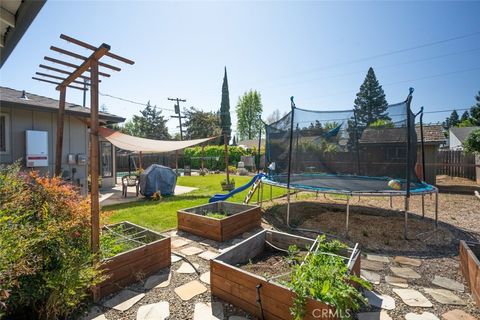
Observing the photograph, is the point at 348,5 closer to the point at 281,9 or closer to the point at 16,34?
the point at 281,9

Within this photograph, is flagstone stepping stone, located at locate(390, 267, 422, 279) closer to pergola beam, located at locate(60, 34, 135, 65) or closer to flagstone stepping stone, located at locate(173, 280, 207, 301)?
flagstone stepping stone, located at locate(173, 280, 207, 301)

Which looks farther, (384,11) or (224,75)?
(224,75)

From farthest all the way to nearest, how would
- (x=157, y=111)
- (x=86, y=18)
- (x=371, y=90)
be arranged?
(x=157, y=111) < (x=371, y=90) < (x=86, y=18)

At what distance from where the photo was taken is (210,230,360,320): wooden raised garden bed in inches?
72.0

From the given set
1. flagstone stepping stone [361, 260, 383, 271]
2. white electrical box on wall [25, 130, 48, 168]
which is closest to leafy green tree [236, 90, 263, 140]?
white electrical box on wall [25, 130, 48, 168]

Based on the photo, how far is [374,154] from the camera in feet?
19.5

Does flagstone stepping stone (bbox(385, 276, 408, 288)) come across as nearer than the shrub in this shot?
No

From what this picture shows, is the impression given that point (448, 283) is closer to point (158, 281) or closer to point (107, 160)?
point (158, 281)

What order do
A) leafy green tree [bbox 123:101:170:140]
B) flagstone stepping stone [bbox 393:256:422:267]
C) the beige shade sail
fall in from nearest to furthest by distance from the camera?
flagstone stepping stone [bbox 393:256:422:267] → the beige shade sail → leafy green tree [bbox 123:101:170:140]

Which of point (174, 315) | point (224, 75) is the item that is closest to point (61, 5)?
point (174, 315)

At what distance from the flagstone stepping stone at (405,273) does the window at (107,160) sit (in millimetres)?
10146

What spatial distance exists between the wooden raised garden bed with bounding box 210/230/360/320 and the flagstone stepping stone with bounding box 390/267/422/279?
743mm

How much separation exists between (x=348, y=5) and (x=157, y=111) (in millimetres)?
30482

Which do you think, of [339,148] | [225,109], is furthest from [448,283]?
[225,109]
